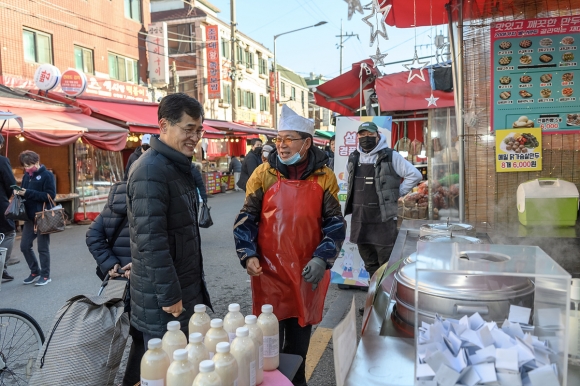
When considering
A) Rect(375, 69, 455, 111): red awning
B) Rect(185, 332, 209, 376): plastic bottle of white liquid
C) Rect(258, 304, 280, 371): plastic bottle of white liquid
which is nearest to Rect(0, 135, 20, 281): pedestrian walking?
Rect(258, 304, 280, 371): plastic bottle of white liquid

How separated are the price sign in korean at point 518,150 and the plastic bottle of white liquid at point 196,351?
3.06 metres

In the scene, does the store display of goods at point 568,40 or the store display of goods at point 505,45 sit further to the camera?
the store display of goods at point 505,45

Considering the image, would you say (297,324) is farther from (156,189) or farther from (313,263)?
(156,189)

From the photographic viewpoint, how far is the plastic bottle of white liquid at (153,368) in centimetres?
163

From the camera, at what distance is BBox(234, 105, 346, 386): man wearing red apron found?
2.85 meters

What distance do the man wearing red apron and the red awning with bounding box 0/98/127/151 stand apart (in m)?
7.44

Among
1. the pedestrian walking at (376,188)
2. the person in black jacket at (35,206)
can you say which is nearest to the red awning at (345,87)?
the pedestrian walking at (376,188)

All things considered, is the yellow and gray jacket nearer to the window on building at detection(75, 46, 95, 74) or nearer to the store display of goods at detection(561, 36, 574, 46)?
the store display of goods at detection(561, 36, 574, 46)

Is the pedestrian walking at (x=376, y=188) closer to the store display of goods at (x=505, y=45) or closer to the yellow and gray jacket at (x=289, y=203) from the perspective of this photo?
the store display of goods at (x=505, y=45)

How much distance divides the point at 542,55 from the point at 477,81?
53cm

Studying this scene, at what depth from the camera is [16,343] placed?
3.49 m

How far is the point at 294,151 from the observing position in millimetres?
2953

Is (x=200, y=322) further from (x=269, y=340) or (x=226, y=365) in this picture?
(x=226, y=365)

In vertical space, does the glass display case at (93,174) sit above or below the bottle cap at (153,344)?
above
